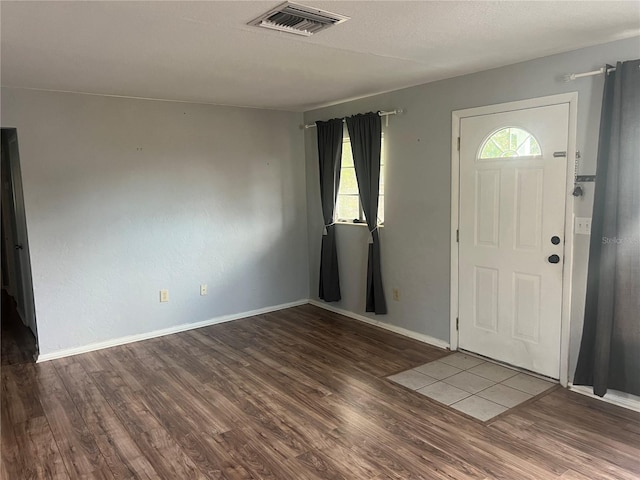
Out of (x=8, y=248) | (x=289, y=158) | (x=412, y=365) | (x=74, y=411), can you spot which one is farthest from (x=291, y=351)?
(x=8, y=248)

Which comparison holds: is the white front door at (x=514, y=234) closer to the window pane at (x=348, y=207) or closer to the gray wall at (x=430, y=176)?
the gray wall at (x=430, y=176)

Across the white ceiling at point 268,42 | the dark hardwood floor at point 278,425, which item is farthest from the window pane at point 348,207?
the dark hardwood floor at point 278,425

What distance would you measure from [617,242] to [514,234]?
748mm

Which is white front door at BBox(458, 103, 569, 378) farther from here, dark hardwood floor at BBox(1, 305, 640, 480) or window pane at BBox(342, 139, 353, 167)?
window pane at BBox(342, 139, 353, 167)

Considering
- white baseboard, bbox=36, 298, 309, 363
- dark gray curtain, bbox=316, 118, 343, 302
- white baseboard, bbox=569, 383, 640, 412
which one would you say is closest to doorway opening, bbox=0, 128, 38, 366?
white baseboard, bbox=36, 298, 309, 363

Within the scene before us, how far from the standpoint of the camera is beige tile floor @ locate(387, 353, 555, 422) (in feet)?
10.3

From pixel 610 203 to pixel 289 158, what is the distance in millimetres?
3433

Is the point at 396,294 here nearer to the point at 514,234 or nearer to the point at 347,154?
the point at 514,234

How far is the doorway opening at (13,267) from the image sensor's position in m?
4.21

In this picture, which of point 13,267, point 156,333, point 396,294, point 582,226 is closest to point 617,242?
point 582,226

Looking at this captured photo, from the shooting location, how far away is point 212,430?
290 centimetres

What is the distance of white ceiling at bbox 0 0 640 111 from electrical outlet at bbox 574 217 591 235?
1.13 meters

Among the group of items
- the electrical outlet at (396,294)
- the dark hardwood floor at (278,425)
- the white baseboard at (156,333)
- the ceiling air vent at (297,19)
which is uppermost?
the ceiling air vent at (297,19)

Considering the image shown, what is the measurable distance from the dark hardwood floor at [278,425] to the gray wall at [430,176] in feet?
1.83
